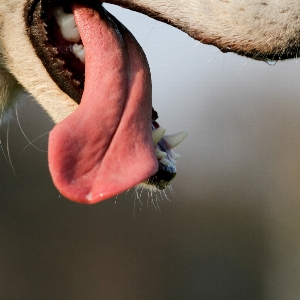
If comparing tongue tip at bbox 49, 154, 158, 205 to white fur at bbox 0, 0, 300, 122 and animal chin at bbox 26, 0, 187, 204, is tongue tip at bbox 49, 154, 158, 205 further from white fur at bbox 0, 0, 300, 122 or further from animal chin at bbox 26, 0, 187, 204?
white fur at bbox 0, 0, 300, 122

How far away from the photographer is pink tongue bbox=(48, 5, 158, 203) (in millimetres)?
1090

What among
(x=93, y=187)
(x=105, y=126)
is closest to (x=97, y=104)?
(x=105, y=126)

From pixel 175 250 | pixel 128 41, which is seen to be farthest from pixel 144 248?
pixel 128 41

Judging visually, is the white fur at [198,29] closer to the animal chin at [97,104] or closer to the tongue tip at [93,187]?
the animal chin at [97,104]

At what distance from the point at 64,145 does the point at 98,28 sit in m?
0.29

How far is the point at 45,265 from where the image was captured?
15.8ft

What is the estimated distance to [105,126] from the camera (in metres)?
1.16

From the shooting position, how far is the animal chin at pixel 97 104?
3.60ft

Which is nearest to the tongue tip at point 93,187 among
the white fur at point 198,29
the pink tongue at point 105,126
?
the pink tongue at point 105,126

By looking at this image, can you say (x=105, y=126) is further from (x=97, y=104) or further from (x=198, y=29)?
(x=198, y=29)

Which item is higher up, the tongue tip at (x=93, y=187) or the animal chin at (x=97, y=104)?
the animal chin at (x=97, y=104)

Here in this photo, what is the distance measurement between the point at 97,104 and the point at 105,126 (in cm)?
5

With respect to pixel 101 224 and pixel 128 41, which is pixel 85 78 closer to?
pixel 128 41

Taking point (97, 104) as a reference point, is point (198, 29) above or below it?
above
